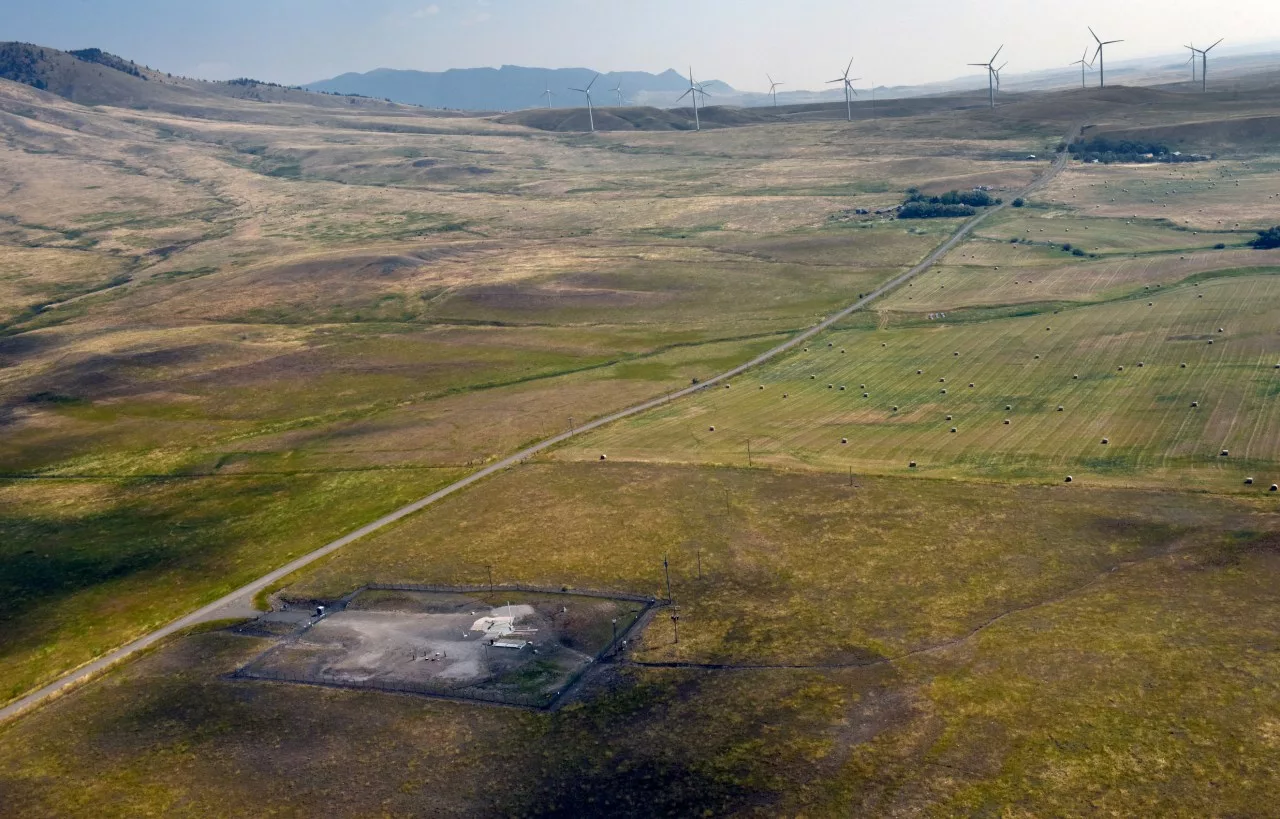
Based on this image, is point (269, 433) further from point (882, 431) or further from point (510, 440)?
point (882, 431)

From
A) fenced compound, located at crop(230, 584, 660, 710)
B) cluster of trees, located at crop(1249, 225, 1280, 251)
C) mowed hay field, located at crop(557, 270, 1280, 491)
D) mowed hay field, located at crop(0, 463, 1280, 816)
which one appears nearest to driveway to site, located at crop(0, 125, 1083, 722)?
mowed hay field, located at crop(0, 463, 1280, 816)

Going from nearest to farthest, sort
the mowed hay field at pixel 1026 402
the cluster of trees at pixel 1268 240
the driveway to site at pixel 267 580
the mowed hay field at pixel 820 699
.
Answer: the mowed hay field at pixel 820 699 → the driveway to site at pixel 267 580 → the mowed hay field at pixel 1026 402 → the cluster of trees at pixel 1268 240

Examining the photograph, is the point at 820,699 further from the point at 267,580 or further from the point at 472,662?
the point at 267,580

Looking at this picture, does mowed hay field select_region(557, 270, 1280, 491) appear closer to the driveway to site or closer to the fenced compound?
the driveway to site

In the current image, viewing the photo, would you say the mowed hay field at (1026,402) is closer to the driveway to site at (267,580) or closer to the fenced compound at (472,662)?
the driveway to site at (267,580)

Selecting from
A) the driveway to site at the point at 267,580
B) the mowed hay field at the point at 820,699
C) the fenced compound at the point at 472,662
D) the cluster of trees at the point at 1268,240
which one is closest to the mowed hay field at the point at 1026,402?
the driveway to site at the point at 267,580

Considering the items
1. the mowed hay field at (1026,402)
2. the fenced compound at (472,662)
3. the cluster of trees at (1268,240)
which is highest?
the cluster of trees at (1268,240)

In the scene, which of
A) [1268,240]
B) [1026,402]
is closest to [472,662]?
[1026,402]
